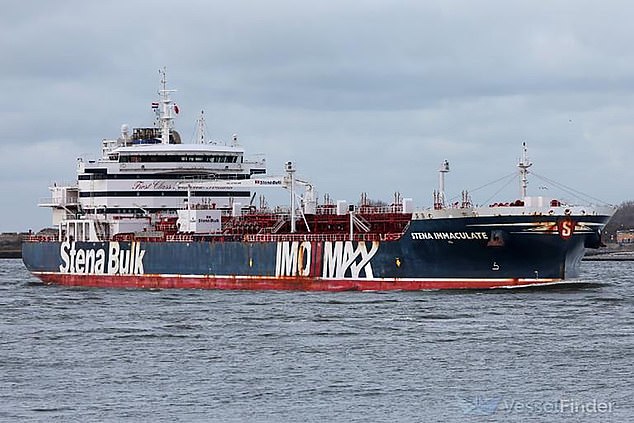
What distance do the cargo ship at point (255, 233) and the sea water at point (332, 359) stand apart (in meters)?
1.63

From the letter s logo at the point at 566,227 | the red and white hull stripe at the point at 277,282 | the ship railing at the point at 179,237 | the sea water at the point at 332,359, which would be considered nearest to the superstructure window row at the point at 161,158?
the red and white hull stripe at the point at 277,282

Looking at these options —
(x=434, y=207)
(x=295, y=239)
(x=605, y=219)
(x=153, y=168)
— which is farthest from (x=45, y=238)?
(x=605, y=219)

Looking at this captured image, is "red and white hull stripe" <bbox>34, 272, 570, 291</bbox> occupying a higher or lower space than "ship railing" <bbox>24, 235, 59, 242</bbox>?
lower

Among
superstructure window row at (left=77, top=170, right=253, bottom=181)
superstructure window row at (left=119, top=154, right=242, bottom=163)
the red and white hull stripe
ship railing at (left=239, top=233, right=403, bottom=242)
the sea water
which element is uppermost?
superstructure window row at (left=119, top=154, right=242, bottom=163)

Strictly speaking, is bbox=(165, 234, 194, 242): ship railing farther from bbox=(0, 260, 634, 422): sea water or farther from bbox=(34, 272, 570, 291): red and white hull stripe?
bbox=(0, 260, 634, 422): sea water

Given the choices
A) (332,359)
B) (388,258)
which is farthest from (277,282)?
(332,359)

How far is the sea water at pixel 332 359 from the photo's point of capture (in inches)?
942

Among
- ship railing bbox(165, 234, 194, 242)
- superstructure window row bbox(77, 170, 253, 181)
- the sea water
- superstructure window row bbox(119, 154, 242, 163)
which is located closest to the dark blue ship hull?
ship railing bbox(165, 234, 194, 242)

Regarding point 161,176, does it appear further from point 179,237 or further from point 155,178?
point 179,237

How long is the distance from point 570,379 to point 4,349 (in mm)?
13964

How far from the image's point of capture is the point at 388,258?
47.1 m

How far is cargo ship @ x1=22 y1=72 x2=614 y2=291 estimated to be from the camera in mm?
44469

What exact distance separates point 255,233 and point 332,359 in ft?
84.3

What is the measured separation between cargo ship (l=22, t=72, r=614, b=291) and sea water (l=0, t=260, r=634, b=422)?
5.35 ft
